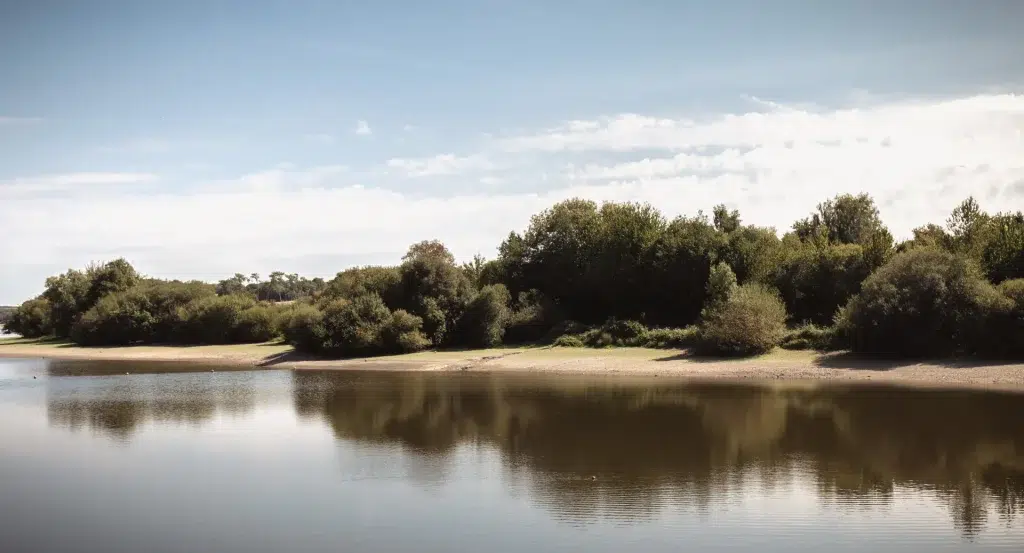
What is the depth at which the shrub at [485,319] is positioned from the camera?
50.9 m

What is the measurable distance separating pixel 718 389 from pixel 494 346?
64.0 feet

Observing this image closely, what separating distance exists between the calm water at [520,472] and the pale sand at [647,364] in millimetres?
3502

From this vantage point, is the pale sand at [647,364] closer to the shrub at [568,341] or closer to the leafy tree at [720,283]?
the shrub at [568,341]

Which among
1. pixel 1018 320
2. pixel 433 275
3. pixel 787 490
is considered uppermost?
pixel 433 275

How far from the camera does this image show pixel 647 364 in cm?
4175

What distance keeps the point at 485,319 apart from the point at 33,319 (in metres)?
56.3

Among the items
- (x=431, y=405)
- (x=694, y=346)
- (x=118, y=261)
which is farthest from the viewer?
(x=118, y=261)

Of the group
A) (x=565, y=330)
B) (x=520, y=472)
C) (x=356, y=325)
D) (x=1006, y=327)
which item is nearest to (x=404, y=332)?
(x=356, y=325)

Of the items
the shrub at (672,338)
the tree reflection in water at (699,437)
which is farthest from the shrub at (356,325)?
the shrub at (672,338)

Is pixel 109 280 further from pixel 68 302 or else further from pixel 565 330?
pixel 565 330

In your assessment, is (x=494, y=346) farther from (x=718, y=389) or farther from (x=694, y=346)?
(x=718, y=389)

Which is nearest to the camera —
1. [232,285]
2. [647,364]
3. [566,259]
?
[647,364]

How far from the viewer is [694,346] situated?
44.3 meters

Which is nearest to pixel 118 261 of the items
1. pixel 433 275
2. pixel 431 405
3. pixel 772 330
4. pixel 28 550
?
pixel 433 275
